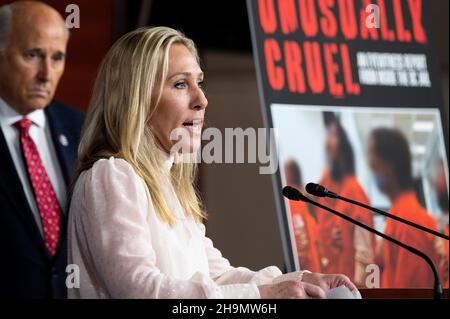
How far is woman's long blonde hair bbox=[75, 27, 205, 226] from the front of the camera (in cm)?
231

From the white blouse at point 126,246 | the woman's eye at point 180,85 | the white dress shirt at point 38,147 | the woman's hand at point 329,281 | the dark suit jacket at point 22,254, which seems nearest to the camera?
the white blouse at point 126,246

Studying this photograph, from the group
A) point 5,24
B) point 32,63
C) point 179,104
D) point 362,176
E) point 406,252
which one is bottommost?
point 406,252

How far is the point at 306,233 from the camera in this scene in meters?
4.38

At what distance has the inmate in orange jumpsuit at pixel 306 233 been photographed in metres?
4.36

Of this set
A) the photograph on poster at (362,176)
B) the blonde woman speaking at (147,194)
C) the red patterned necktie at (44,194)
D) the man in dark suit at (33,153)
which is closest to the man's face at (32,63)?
the man in dark suit at (33,153)

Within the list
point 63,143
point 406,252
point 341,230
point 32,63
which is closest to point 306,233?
point 341,230

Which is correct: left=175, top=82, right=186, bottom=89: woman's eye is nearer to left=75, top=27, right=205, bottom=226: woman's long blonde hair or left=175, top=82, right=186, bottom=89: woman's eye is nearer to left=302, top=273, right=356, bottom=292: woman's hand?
left=75, top=27, right=205, bottom=226: woman's long blonde hair

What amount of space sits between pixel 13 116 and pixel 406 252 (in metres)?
2.03

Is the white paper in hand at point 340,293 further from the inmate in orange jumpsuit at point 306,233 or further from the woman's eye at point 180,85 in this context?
the inmate in orange jumpsuit at point 306,233

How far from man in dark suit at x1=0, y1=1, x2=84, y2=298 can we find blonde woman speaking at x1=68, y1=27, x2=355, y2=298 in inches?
43.8

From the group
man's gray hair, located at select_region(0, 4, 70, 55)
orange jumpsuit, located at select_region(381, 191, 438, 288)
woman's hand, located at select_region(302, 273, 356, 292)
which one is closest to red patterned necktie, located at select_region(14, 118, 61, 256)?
man's gray hair, located at select_region(0, 4, 70, 55)

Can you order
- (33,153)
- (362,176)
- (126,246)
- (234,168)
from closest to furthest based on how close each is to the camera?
1. (126,246)
2. (33,153)
3. (362,176)
4. (234,168)

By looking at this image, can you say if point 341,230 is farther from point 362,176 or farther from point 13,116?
point 13,116

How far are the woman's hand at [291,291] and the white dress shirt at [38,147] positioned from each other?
1.59 metres
